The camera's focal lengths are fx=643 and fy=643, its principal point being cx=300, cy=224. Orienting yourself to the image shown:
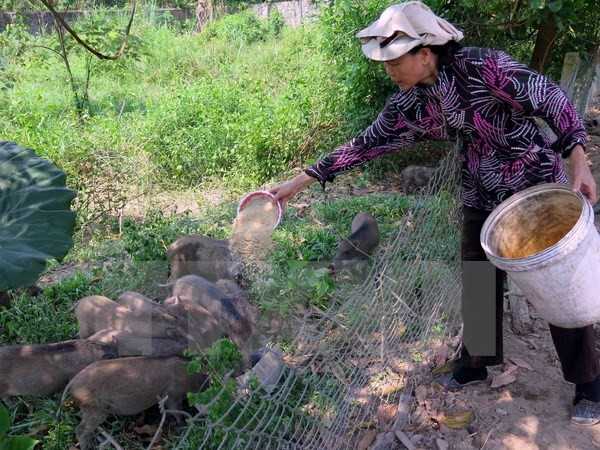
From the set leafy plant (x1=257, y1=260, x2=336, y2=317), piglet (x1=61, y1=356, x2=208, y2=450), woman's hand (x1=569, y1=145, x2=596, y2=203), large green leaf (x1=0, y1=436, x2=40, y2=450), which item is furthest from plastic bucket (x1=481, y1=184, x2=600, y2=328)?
large green leaf (x1=0, y1=436, x2=40, y2=450)

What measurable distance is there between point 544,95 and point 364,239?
2.69 meters

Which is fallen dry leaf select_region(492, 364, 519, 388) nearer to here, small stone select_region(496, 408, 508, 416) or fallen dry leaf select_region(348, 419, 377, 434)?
small stone select_region(496, 408, 508, 416)

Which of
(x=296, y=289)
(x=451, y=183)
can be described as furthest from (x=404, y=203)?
(x=451, y=183)

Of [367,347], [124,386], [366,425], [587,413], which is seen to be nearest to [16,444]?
[124,386]

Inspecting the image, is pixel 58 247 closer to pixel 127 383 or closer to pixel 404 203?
pixel 127 383

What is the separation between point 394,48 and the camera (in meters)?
2.80

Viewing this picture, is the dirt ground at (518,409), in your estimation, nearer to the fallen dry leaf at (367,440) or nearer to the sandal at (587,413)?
the sandal at (587,413)

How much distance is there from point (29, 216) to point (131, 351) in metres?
1.40

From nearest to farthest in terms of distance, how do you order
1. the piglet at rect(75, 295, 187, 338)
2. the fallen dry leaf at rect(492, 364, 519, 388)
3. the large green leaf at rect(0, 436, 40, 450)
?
the large green leaf at rect(0, 436, 40, 450)
the fallen dry leaf at rect(492, 364, 519, 388)
the piglet at rect(75, 295, 187, 338)

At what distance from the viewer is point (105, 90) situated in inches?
487

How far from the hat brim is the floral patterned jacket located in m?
0.26

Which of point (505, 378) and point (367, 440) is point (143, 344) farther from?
point (505, 378)

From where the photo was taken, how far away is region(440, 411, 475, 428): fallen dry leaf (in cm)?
344

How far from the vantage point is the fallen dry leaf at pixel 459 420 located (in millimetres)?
3436
